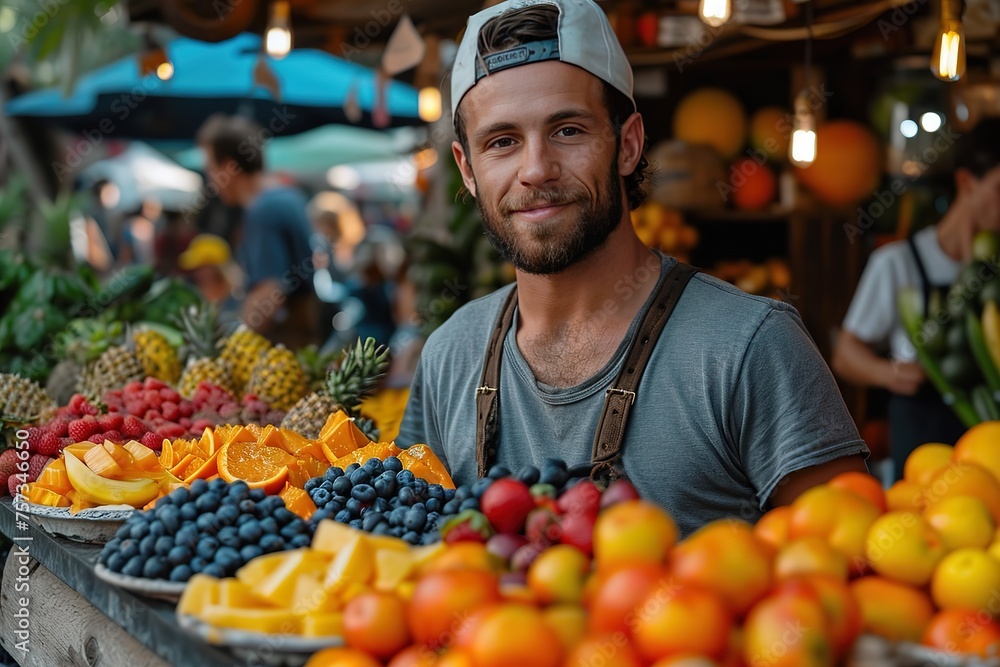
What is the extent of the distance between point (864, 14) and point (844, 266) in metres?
1.55

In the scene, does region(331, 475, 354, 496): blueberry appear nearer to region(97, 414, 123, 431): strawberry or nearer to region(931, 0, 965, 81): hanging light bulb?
region(97, 414, 123, 431): strawberry

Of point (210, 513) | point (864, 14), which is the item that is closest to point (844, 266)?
point (864, 14)

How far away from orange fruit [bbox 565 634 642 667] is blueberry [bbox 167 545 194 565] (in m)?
0.87

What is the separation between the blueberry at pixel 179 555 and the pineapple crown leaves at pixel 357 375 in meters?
1.80

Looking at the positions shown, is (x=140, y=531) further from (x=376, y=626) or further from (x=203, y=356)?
(x=203, y=356)

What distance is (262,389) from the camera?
4035 mm

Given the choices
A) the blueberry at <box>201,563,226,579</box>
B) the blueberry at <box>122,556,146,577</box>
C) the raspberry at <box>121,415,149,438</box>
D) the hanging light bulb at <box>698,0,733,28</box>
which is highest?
the hanging light bulb at <box>698,0,733,28</box>

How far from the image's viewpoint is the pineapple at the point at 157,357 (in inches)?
175

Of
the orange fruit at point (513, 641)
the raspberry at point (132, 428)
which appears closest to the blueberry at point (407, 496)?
the orange fruit at point (513, 641)

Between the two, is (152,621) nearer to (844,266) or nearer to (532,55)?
(532,55)

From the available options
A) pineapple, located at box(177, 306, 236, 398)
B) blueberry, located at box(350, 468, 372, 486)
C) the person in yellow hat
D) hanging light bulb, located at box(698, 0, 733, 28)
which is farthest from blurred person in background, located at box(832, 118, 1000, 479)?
the person in yellow hat

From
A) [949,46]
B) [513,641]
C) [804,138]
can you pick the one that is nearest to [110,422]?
[513,641]

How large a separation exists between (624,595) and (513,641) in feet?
0.54

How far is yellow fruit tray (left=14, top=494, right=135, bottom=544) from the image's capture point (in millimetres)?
2402
